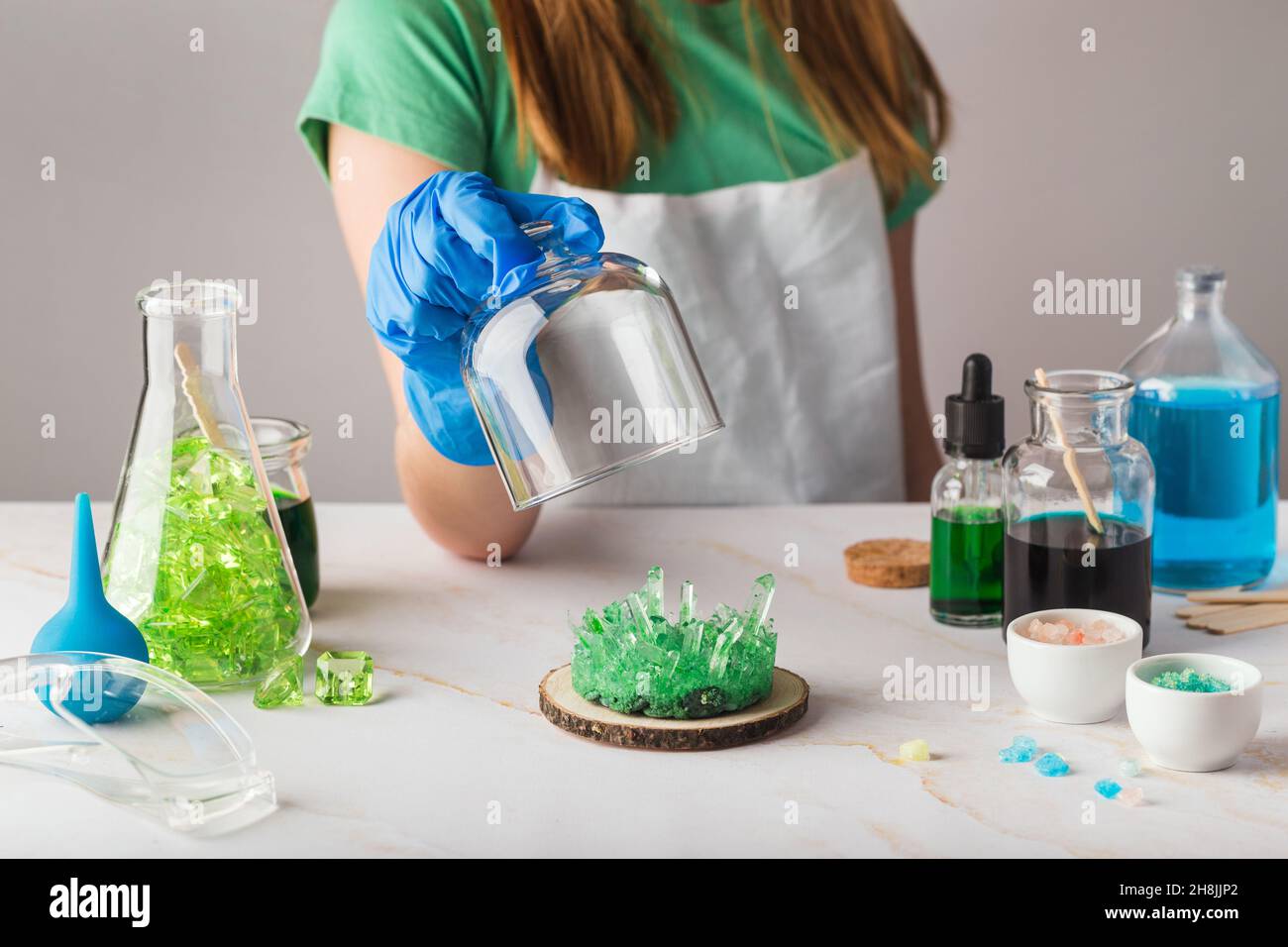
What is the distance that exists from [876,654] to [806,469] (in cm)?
57

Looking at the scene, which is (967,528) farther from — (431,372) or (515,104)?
(515,104)

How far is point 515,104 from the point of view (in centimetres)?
133

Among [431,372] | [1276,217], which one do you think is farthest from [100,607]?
[1276,217]

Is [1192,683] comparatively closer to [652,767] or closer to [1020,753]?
[1020,753]

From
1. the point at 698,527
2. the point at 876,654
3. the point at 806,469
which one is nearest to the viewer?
the point at 876,654

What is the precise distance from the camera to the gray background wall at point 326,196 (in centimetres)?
211

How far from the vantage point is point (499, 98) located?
4.36 ft

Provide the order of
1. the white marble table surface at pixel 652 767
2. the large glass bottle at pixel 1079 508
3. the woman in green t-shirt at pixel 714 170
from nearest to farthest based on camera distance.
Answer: the white marble table surface at pixel 652 767 < the large glass bottle at pixel 1079 508 < the woman in green t-shirt at pixel 714 170

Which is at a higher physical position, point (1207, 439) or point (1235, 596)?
point (1207, 439)

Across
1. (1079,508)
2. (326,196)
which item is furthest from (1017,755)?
(326,196)

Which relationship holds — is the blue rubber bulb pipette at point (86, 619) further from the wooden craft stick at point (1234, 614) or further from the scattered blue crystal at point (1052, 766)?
the wooden craft stick at point (1234, 614)

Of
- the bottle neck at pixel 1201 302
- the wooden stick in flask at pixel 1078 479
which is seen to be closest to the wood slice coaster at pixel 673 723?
the wooden stick in flask at pixel 1078 479

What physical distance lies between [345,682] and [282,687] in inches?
1.5

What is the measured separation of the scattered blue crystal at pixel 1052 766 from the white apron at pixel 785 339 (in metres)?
0.70
